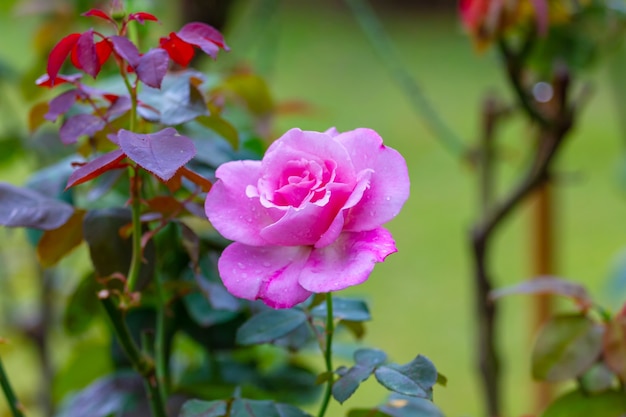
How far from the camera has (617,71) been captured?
0.92 meters

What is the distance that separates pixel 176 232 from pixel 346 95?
285cm

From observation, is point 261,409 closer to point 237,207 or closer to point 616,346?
point 237,207

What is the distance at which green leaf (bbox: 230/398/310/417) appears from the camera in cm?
37

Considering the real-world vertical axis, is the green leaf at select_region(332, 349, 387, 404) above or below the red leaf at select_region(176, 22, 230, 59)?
below

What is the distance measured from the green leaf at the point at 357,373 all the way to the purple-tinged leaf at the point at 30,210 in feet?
0.50

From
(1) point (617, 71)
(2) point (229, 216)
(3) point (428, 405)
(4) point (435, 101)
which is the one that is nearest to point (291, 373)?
(3) point (428, 405)

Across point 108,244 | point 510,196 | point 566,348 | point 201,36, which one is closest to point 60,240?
point 108,244

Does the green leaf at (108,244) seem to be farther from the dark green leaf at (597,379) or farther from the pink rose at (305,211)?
the dark green leaf at (597,379)

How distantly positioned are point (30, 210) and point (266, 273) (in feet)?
0.45

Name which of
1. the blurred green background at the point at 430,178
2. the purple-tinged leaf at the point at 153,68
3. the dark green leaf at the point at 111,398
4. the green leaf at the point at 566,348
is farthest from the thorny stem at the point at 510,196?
the purple-tinged leaf at the point at 153,68

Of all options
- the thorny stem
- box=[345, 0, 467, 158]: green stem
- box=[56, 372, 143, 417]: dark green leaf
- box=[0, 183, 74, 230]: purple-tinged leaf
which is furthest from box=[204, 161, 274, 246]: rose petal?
box=[345, 0, 467, 158]: green stem

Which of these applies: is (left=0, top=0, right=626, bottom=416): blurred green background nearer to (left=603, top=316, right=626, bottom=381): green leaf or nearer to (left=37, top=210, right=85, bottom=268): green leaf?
(left=603, top=316, right=626, bottom=381): green leaf

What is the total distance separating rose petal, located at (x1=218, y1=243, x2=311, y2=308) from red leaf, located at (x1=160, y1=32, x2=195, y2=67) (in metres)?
0.10

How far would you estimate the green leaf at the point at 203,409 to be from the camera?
359 mm
